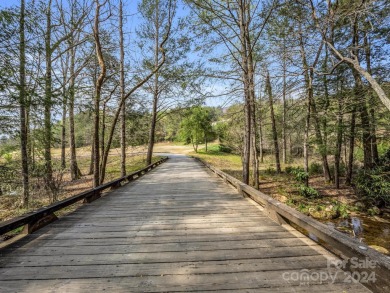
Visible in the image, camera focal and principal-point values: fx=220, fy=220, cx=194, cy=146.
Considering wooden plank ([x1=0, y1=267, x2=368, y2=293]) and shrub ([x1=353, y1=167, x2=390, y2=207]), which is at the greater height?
wooden plank ([x1=0, y1=267, x2=368, y2=293])

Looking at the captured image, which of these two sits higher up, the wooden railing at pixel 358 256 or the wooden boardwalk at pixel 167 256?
the wooden railing at pixel 358 256

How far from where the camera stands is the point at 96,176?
8039mm

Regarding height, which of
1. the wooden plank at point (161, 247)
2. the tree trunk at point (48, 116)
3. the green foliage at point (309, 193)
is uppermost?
the tree trunk at point (48, 116)

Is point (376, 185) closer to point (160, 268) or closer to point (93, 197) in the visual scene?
point (160, 268)

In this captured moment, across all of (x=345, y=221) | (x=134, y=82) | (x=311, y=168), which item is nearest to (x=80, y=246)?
(x=345, y=221)

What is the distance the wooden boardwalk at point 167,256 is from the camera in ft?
6.65

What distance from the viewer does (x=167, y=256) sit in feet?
8.38

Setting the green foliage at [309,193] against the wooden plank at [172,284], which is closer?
the wooden plank at [172,284]

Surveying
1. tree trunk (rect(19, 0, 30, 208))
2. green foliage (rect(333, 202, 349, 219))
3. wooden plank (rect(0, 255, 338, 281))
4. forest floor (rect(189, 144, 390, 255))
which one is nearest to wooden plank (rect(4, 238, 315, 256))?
wooden plank (rect(0, 255, 338, 281))

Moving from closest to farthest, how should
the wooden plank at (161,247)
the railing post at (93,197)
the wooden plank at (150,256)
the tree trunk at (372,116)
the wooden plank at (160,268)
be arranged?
the wooden plank at (160,268) → the wooden plank at (150,256) → the wooden plank at (161,247) → the railing post at (93,197) → the tree trunk at (372,116)

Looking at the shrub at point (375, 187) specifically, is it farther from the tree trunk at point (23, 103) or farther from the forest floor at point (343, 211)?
the tree trunk at point (23, 103)

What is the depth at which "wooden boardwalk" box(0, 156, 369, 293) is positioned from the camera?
2.03m

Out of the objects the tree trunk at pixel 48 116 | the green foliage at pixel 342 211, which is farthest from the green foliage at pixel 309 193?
the tree trunk at pixel 48 116

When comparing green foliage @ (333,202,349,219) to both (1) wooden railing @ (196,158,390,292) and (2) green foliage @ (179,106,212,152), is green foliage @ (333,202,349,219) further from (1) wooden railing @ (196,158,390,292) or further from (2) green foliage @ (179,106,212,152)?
(2) green foliage @ (179,106,212,152)
